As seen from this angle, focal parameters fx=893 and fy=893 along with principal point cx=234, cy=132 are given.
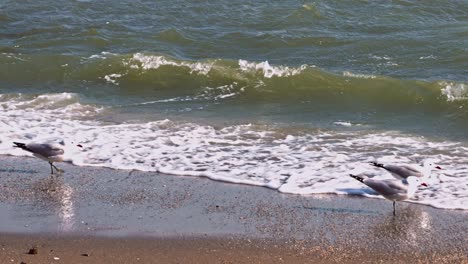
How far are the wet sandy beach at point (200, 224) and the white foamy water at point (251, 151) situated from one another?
0.30m

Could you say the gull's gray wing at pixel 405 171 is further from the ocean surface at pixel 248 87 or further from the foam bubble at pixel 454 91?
the foam bubble at pixel 454 91

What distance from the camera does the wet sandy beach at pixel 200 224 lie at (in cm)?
640

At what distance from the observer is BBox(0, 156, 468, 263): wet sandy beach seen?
6398 mm

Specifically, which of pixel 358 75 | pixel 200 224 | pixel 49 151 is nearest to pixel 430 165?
pixel 200 224

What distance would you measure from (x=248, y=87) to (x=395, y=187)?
5412 millimetres

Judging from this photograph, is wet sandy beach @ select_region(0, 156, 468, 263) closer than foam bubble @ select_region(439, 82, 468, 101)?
Yes

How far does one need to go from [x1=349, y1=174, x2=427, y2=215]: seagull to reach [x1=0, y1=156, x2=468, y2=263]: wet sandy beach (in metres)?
0.13

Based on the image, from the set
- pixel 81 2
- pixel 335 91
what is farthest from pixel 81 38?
pixel 335 91

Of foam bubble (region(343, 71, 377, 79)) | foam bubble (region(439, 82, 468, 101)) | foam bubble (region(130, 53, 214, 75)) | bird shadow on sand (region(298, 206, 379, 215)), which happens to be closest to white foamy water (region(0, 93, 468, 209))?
bird shadow on sand (region(298, 206, 379, 215))

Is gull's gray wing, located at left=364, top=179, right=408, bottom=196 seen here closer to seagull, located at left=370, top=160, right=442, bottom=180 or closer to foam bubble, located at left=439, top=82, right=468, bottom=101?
seagull, located at left=370, top=160, right=442, bottom=180

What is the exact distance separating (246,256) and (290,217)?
0.99 metres

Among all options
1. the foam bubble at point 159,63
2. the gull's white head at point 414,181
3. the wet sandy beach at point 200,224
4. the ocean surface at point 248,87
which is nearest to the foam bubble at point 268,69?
the ocean surface at point 248,87

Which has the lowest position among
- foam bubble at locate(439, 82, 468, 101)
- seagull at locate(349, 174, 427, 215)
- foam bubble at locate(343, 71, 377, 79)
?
seagull at locate(349, 174, 427, 215)

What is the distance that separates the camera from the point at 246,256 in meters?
6.36
